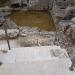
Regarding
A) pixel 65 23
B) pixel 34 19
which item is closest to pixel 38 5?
pixel 34 19

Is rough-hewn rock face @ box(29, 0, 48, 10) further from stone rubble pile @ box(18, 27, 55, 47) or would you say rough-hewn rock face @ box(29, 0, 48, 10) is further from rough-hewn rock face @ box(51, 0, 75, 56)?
stone rubble pile @ box(18, 27, 55, 47)

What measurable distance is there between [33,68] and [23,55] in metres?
0.40

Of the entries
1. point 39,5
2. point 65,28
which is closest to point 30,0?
point 39,5

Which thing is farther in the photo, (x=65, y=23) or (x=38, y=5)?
(x=38, y=5)

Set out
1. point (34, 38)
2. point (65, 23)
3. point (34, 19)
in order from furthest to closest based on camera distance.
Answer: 1. point (34, 19)
2. point (65, 23)
3. point (34, 38)

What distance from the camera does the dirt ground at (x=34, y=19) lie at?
224 inches

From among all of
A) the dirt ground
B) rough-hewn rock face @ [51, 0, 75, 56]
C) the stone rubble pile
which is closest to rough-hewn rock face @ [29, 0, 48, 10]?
the dirt ground

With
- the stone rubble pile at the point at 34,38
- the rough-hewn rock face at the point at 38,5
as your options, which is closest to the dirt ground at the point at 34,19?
the rough-hewn rock face at the point at 38,5

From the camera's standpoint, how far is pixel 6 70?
67.7 inches

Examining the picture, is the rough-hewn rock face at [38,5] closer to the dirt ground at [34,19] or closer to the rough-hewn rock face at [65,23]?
the dirt ground at [34,19]

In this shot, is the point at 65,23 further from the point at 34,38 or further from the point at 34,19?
the point at 34,19

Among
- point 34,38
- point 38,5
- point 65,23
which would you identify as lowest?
point 34,38

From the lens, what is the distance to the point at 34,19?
6.20 metres

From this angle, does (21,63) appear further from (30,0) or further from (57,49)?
(30,0)
